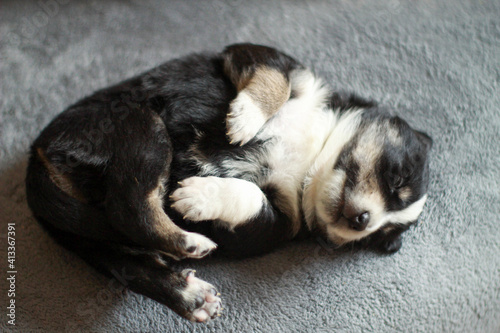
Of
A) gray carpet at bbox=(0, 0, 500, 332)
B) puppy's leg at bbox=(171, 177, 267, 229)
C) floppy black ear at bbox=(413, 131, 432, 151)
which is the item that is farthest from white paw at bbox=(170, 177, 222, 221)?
floppy black ear at bbox=(413, 131, 432, 151)

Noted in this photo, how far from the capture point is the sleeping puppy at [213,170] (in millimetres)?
2094

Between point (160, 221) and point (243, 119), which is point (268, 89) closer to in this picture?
point (243, 119)

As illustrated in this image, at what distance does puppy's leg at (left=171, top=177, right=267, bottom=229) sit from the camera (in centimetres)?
208

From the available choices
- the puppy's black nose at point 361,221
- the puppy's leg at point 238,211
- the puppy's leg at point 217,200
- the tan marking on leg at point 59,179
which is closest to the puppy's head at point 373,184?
the puppy's black nose at point 361,221

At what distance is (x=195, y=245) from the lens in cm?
205

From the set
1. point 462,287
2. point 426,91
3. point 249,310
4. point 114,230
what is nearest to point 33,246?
point 114,230

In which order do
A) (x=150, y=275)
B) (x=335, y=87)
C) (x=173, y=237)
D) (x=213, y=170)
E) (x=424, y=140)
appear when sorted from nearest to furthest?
(x=173, y=237) < (x=150, y=275) < (x=213, y=170) < (x=424, y=140) < (x=335, y=87)

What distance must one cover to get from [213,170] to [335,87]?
1.21m

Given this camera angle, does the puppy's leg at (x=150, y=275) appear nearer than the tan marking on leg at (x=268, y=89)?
Yes

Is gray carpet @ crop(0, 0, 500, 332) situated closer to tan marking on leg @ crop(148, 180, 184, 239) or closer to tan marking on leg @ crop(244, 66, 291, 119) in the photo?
tan marking on leg @ crop(148, 180, 184, 239)

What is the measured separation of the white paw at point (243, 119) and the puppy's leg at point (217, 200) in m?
0.22

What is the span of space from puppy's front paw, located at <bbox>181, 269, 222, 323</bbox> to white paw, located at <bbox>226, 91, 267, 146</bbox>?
72 cm

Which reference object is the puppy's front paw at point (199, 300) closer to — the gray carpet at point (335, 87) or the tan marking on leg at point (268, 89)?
the gray carpet at point (335, 87)

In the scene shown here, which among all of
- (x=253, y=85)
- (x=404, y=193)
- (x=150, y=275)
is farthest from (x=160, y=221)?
(x=404, y=193)
